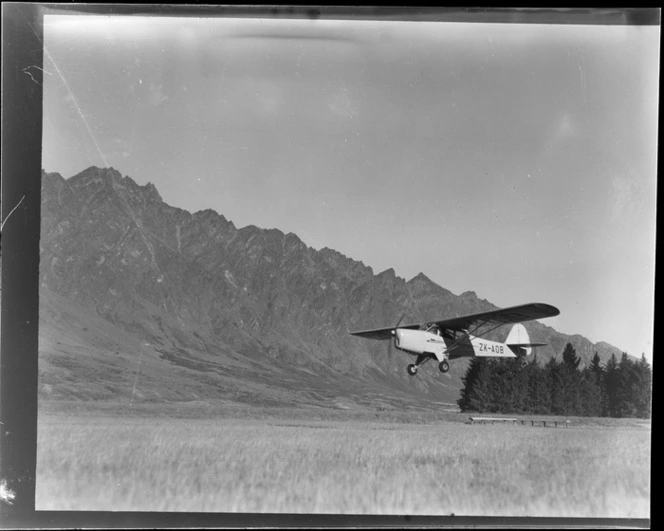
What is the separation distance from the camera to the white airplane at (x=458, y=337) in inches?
527

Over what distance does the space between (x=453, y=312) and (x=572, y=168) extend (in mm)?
3880

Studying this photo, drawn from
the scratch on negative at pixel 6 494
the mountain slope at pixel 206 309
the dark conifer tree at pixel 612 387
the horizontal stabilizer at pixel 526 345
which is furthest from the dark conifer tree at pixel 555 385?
→ the scratch on negative at pixel 6 494

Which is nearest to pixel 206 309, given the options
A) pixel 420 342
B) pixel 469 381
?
pixel 420 342

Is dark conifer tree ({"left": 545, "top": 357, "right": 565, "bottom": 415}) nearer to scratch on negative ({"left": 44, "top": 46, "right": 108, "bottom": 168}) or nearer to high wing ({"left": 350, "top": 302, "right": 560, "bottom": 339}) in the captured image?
high wing ({"left": 350, "top": 302, "right": 560, "bottom": 339})

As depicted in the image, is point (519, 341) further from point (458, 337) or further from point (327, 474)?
point (327, 474)

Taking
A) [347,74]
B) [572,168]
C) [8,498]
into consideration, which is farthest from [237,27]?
[8,498]

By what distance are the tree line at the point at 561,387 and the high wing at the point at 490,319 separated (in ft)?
2.06

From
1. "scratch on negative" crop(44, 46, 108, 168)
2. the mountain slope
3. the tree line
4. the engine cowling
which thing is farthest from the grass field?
the engine cowling

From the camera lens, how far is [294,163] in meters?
12.1

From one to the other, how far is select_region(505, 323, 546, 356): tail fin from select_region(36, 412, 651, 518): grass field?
214 cm

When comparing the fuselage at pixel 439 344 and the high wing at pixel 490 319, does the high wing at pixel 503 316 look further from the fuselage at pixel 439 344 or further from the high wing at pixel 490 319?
the fuselage at pixel 439 344

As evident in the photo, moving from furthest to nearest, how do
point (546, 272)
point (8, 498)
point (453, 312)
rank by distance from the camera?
point (453, 312) → point (546, 272) → point (8, 498)

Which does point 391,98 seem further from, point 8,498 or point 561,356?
point 8,498

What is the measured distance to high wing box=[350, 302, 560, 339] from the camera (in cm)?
1253
